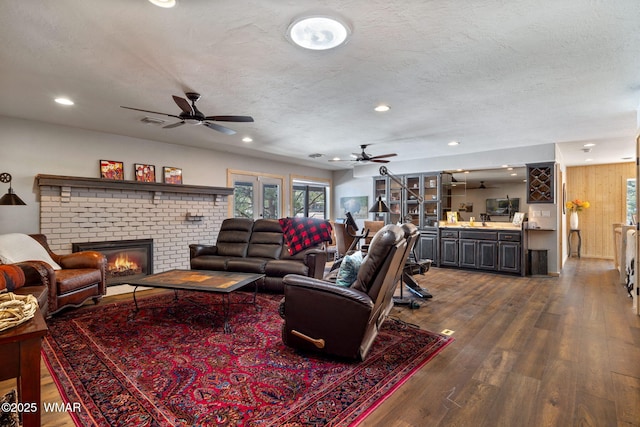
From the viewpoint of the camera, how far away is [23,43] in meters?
2.17

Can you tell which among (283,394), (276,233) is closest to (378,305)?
(283,394)

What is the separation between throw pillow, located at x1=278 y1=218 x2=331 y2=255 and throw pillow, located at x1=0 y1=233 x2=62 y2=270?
286 cm

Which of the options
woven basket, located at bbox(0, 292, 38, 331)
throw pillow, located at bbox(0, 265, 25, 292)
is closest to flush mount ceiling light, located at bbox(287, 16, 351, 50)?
woven basket, located at bbox(0, 292, 38, 331)

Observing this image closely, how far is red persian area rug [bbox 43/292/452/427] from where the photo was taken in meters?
1.71

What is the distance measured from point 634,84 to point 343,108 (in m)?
2.78

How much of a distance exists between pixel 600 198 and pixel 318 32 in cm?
892

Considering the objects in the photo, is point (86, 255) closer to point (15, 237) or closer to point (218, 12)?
point (15, 237)

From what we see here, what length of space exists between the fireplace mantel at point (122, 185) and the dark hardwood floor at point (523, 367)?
2976mm

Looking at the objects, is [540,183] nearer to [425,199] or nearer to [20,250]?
[425,199]

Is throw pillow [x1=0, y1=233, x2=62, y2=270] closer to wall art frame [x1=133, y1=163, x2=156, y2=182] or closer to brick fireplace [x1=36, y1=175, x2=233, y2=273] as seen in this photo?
brick fireplace [x1=36, y1=175, x2=233, y2=273]

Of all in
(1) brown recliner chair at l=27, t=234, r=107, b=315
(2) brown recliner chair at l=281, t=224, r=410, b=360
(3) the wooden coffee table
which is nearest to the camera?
(2) brown recliner chair at l=281, t=224, r=410, b=360

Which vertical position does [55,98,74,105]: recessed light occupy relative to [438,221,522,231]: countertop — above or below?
above

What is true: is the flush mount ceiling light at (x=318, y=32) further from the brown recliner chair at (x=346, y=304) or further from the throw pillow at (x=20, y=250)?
the throw pillow at (x=20, y=250)

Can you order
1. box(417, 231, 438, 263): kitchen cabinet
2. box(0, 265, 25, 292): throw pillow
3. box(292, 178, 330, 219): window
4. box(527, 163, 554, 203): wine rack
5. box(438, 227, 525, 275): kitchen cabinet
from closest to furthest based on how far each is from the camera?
box(0, 265, 25, 292): throw pillow → box(527, 163, 554, 203): wine rack → box(438, 227, 525, 275): kitchen cabinet → box(417, 231, 438, 263): kitchen cabinet → box(292, 178, 330, 219): window
